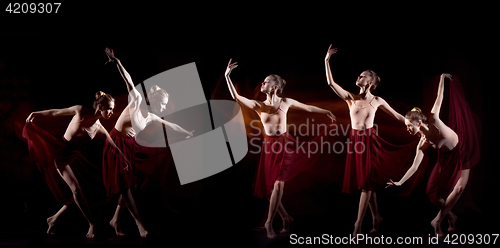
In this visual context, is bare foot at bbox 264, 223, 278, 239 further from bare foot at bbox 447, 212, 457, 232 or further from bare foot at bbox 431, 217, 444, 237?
bare foot at bbox 447, 212, 457, 232

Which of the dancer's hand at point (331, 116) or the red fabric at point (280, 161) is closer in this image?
the red fabric at point (280, 161)

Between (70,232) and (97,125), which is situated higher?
(97,125)

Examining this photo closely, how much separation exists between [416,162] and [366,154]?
0.54 metres

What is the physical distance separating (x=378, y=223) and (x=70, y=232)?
3.41 metres

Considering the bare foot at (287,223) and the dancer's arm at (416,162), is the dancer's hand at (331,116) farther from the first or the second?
the bare foot at (287,223)

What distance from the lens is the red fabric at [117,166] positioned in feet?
12.6

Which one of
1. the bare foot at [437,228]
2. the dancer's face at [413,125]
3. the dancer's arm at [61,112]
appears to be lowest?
the bare foot at [437,228]

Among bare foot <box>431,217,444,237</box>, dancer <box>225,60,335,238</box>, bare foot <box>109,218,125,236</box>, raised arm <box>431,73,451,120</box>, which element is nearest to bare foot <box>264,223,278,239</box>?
dancer <box>225,60,335,238</box>

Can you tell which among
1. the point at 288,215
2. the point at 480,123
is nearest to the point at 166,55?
the point at 288,215

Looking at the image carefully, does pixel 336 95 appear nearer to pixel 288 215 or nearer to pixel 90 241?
pixel 288 215

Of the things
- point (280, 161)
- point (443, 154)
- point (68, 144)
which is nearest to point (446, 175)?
point (443, 154)

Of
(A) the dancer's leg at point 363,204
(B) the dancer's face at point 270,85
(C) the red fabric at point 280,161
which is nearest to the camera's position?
(A) the dancer's leg at point 363,204

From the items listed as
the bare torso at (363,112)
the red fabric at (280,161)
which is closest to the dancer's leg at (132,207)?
the red fabric at (280,161)

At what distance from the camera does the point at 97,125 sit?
13.1 ft
